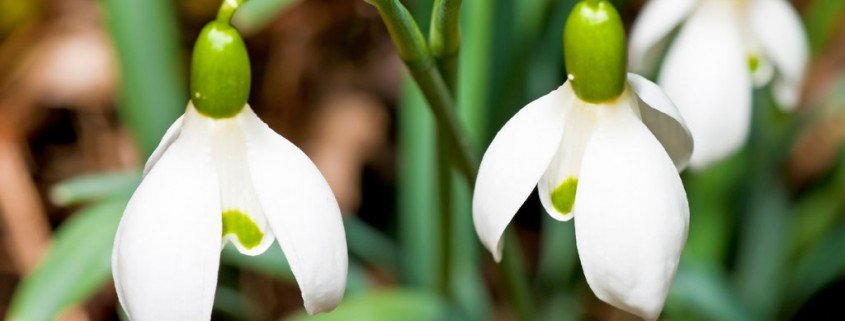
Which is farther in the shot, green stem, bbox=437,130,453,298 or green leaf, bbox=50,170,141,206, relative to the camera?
green leaf, bbox=50,170,141,206

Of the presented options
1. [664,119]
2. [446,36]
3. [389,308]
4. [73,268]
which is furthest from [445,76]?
[73,268]

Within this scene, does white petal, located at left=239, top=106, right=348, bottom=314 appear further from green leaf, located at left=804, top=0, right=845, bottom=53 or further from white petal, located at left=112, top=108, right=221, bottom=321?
green leaf, located at left=804, top=0, right=845, bottom=53

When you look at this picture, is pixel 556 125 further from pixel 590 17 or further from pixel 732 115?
pixel 732 115

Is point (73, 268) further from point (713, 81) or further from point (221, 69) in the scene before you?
point (713, 81)

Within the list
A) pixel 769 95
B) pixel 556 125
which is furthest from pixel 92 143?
pixel 556 125

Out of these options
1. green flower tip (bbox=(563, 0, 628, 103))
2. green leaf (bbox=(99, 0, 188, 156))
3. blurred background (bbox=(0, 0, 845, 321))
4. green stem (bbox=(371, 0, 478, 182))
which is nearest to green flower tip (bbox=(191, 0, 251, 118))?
green stem (bbox=(371, 0, 478, 182))

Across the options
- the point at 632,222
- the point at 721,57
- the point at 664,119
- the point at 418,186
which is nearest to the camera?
the point at 632,222
